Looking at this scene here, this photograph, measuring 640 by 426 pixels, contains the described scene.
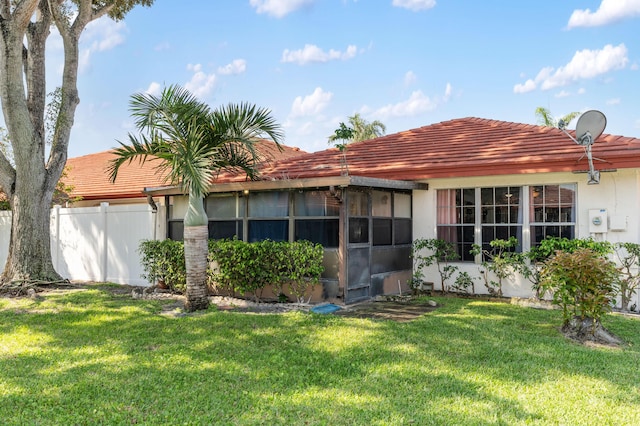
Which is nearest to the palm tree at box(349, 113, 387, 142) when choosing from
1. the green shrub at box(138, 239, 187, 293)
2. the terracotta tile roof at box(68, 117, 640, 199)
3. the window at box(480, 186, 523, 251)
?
the terracotta tile roof at box(68, 117, 640, 199)

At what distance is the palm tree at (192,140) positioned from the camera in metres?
7.83

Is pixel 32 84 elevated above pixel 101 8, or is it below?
below

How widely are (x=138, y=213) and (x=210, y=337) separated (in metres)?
6.54

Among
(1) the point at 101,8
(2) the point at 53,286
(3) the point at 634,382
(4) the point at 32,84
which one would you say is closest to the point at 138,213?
(2) the point at 53,286

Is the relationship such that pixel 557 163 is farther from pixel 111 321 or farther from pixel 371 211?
pixel 111 321

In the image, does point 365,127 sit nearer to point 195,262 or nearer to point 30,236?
point 30,236

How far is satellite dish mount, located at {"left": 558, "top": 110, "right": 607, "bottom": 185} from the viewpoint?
28.4 ft

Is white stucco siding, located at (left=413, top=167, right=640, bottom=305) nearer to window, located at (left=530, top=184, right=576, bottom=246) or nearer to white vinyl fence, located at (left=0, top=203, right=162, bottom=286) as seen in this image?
window, located at (left=530, top=184, right=576, bottom=246)

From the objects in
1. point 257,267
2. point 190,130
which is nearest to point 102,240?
point 257,267

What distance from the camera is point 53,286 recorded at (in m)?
11.2

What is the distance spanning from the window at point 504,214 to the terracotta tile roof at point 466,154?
2.01 feet

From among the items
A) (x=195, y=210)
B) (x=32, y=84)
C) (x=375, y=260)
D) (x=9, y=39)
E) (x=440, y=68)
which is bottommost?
(x=375, y=260)

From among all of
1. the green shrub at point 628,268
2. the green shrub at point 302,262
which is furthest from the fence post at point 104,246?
the green shrub at point 628,268

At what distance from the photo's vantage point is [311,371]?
513cm
